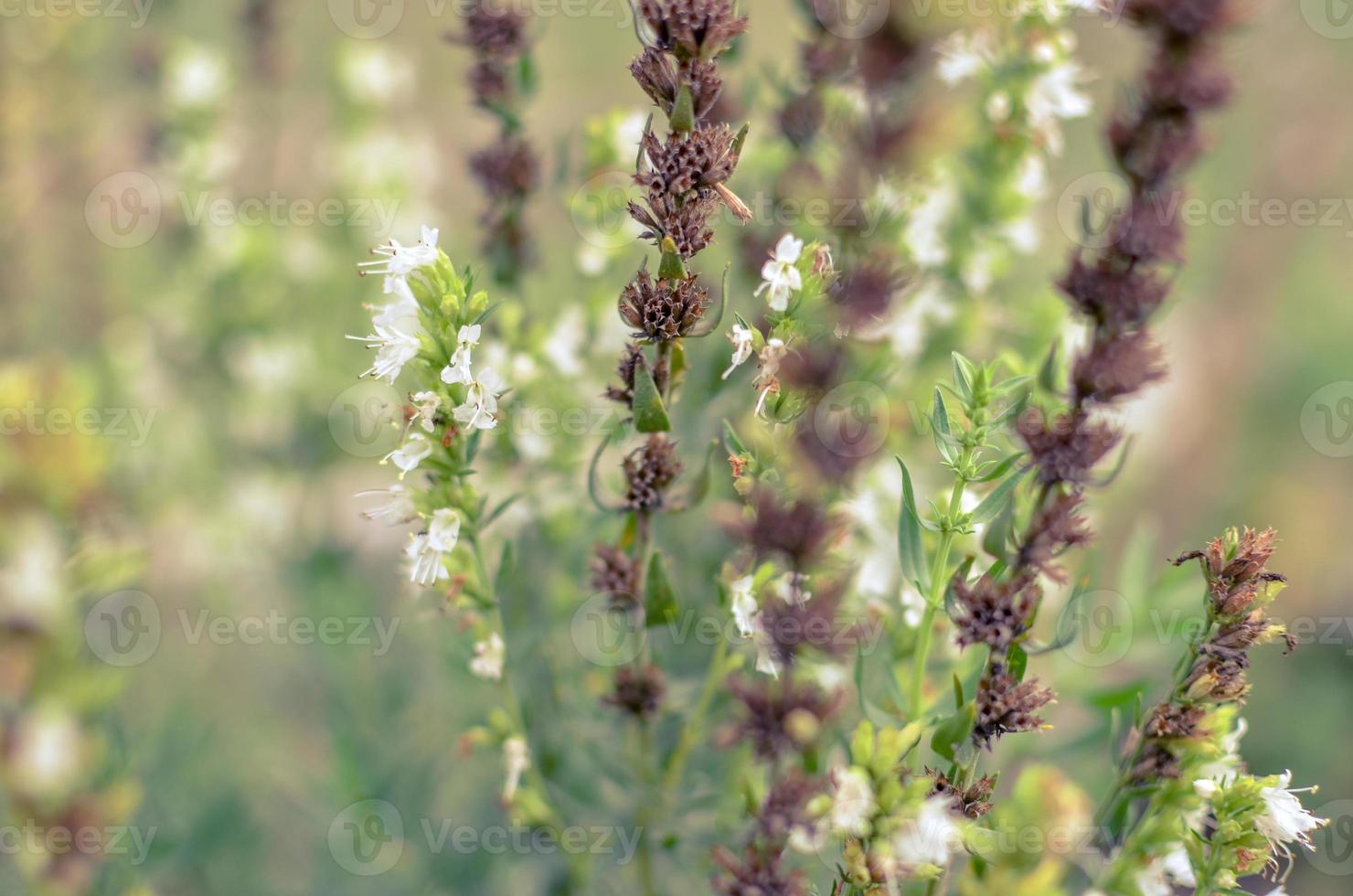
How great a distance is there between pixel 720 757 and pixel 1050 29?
51.1 inches

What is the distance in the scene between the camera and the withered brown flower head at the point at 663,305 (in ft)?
3.73

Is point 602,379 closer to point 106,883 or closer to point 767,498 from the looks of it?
point 767,498

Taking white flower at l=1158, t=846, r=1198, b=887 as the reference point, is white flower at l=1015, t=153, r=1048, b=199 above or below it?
above

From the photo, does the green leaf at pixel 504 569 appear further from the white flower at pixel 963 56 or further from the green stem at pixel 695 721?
the white flower at pixel 963 56

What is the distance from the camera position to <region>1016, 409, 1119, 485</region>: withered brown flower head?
1.29 metres

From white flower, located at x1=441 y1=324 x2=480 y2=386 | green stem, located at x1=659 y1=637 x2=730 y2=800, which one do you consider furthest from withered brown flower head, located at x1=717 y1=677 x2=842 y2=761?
white flower, located at x1=441 y1=324 x2=480 y2=386

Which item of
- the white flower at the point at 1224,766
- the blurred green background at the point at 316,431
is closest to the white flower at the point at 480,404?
the blurred green background at the point at 316,431

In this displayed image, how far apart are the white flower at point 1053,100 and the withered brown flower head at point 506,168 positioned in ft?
2.71

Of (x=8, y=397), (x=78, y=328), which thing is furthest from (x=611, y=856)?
(x=78, y=328)

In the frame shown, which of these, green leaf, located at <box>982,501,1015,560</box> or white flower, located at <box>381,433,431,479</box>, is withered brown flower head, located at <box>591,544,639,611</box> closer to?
white flower, located at <box>381,433,431,479</box>

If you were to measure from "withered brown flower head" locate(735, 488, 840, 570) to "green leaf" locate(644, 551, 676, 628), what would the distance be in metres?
0.14

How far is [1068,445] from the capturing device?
1298 mm

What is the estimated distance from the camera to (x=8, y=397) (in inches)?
75.4

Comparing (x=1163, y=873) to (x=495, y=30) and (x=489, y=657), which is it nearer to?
(x=489, y=657)
